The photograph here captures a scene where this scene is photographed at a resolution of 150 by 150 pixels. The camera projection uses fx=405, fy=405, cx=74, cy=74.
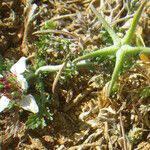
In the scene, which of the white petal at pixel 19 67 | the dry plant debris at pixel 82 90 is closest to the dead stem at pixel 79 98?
the dry plant debris at pixel 82 90

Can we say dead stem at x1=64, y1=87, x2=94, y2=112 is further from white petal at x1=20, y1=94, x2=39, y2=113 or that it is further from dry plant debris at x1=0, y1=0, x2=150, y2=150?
white petal at x1=20, y1=94, x2=39, y2=113

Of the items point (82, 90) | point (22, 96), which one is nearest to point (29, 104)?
point (22, 96)

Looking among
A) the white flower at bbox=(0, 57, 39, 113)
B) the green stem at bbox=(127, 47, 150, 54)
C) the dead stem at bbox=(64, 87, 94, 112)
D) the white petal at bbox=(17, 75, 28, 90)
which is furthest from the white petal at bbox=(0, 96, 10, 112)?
the green stem at bbox=(127, 47, 150, 54)

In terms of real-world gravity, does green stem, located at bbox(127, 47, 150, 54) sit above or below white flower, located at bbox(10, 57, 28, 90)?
below

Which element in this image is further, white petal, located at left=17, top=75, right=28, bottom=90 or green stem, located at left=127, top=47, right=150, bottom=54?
white petal, located at left=17, top=75, right=28, bottom=90

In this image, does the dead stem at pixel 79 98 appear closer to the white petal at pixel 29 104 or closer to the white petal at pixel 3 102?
the white petal at pixel 29 104

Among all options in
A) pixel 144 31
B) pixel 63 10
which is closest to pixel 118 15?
pixel 144 31

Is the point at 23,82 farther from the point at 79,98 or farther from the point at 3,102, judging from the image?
the point at 79,98
